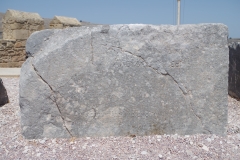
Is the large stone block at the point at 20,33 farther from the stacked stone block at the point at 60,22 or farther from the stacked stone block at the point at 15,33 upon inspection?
the stacked stone block at the point at 60,22

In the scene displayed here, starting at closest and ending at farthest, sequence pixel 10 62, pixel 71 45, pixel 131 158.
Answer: pixel 131 158 → pixel 71 45 → pixel 10 62

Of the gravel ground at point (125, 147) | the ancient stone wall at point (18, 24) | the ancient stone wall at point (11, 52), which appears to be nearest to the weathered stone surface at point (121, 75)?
the gravel ground at point (125, 147)

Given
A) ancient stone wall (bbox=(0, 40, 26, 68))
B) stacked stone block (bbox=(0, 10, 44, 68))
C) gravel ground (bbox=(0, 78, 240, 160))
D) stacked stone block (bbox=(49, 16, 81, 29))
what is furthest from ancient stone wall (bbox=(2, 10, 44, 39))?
gravel ground (bbox=(0, 78, 240, 160))

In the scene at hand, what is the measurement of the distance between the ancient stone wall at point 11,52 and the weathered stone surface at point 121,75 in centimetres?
524

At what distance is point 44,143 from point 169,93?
1224mm

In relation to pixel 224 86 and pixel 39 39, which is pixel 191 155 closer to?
pixel 224 86

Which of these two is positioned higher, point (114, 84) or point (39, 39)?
point (39, 39)

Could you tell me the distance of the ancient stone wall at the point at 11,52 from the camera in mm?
6836

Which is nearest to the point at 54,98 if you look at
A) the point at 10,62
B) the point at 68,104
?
the point at 68,104

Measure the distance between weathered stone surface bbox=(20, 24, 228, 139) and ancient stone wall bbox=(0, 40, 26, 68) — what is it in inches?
206

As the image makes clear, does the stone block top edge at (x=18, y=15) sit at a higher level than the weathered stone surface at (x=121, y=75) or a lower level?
higher

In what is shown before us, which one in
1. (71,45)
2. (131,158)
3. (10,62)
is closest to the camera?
(131,158)

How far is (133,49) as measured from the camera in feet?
7.18

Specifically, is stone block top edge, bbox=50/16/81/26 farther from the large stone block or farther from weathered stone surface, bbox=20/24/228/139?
weathered stone surface, bbox=20/24/228/139
